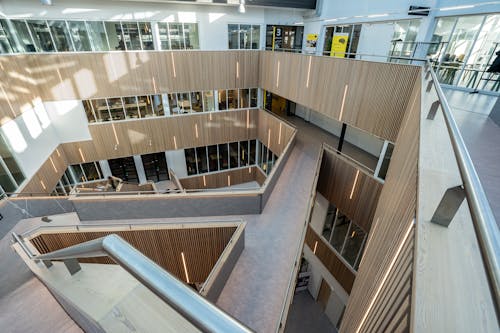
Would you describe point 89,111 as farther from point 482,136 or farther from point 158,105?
point 482,136

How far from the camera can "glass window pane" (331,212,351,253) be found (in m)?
9.45

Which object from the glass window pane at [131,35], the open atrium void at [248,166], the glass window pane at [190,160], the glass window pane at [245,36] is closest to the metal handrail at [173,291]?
the open atrium void at [248,166]

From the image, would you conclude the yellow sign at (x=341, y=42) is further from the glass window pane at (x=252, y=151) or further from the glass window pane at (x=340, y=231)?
the glass window pane at (x=340, y=231)

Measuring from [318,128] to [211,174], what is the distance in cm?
700

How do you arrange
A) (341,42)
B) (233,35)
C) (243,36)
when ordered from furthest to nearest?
(243,36)
(233,35)
(341,42)

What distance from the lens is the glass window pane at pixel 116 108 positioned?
1200cm

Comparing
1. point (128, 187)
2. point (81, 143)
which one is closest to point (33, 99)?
point (81, 143)

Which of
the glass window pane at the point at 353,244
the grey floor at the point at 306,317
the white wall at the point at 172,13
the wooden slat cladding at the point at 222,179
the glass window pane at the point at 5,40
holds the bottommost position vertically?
the grey floor at the point at 306,317

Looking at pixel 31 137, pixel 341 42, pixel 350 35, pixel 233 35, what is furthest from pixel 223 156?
pixel 350 35

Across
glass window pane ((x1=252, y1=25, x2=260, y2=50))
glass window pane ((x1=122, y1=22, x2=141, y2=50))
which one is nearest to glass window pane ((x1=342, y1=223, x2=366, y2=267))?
glass window pane ((x1=252, y1=25, x2=260, y2=50))

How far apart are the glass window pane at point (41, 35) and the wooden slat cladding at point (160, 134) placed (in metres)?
3.67

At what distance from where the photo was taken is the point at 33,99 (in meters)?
10.1

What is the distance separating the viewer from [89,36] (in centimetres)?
1123

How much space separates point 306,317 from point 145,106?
42.2 feet
